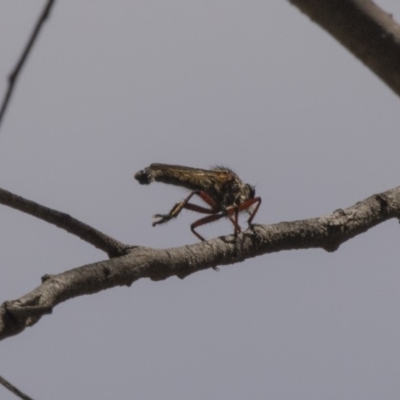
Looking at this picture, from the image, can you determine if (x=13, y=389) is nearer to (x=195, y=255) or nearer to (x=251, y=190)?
(x=195, y=255)

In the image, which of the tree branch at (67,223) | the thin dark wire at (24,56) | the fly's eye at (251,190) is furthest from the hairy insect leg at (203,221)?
the thin dark wire at (24,56)

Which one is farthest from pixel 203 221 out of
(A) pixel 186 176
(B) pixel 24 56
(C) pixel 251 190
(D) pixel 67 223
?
(B) pixel 24 56

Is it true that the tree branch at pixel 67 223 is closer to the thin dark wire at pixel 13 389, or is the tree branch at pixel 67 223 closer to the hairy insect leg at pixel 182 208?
the thin dark wire at pixel 13 389

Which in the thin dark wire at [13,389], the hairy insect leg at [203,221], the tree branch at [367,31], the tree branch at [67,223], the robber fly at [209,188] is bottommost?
the thin dark wire at [13,389]

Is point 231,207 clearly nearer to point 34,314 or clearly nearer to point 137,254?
point 137,254

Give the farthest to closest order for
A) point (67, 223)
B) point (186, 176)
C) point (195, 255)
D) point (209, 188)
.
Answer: point (209, 188)
point (186, 176)
point (195, 255)
point (67, 223)

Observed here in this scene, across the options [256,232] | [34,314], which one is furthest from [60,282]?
[256,232]

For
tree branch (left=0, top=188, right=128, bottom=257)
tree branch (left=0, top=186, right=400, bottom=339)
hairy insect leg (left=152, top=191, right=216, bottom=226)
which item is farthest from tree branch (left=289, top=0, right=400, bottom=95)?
hairy insect leg (left=152, top=191, right=216, bottom=226)
